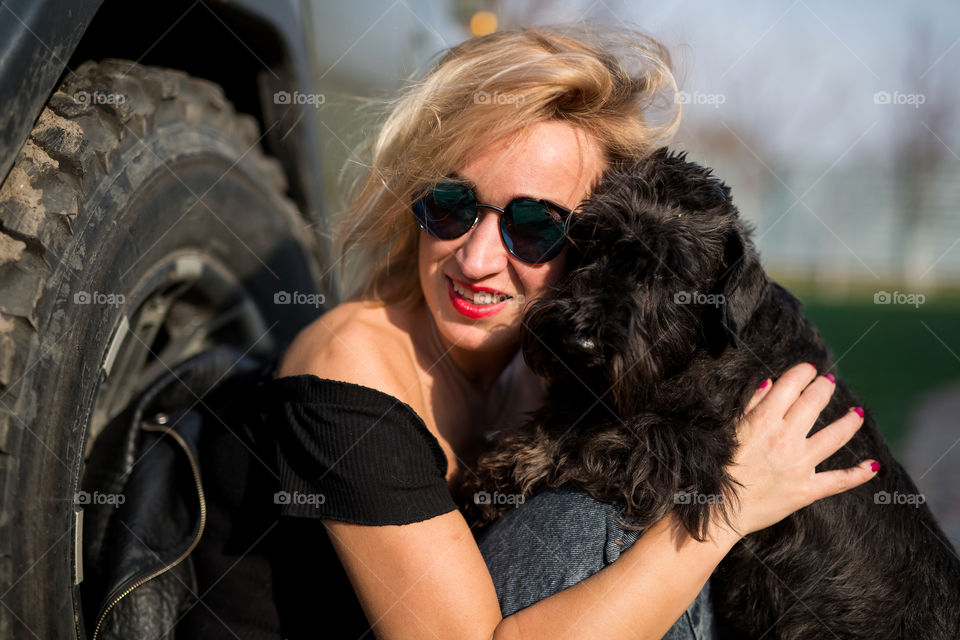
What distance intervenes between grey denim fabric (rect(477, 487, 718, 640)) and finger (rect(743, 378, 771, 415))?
550 millimetres

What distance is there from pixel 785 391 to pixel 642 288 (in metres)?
0.55

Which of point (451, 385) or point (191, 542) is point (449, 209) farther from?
point (191, 542)

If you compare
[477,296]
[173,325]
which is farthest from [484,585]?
[173,325]

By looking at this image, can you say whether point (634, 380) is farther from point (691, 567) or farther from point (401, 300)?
point (401, 300)

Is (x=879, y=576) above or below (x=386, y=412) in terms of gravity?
below

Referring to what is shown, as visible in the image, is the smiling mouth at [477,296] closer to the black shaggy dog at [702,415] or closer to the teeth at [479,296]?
the teeth at [479,296]

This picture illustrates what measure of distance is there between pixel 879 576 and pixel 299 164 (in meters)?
2.83

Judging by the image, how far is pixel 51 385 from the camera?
64.4 inches

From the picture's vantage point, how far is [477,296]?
2.35 metres

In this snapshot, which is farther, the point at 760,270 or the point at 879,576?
the point at 760,270

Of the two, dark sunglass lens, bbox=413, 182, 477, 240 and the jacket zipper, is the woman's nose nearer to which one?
dark sunglass lens, bbox=413, 182, 477, 240

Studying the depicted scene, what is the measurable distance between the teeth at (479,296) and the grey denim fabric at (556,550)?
2.18 feet

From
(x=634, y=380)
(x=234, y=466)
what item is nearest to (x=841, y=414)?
(x=634, y=380)

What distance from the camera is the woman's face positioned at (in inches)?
88.7
